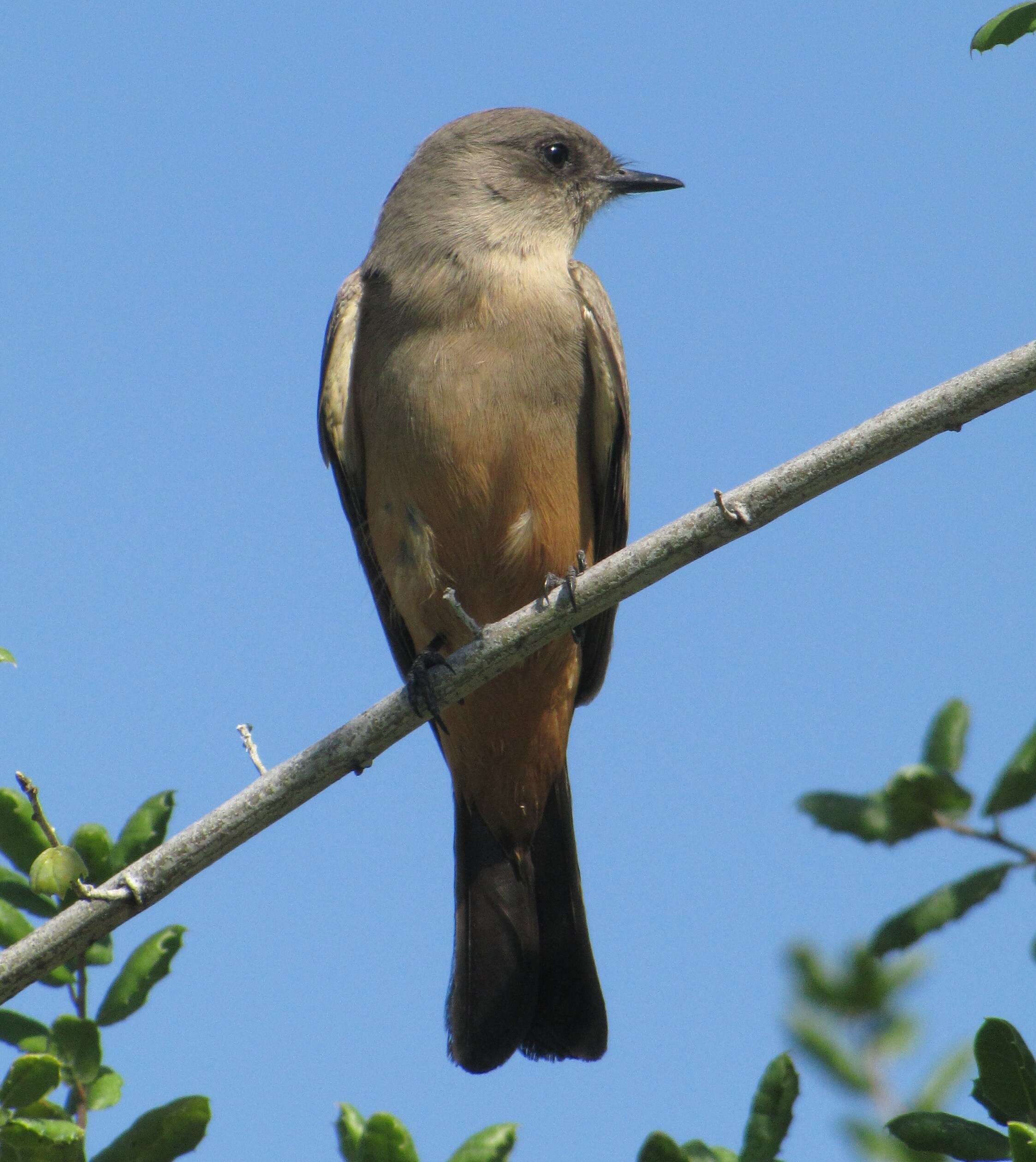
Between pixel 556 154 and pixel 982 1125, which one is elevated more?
pixel 556 154

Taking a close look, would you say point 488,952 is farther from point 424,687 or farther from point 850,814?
point 850,814

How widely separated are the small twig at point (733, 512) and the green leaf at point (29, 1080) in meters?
2.34

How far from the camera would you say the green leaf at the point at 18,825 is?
3566mm

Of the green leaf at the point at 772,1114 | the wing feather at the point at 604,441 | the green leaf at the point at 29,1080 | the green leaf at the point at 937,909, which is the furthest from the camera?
the wing feather at the point at 604,441

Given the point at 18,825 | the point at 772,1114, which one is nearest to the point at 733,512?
the point at 772,1114

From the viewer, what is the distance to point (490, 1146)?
2910 millimetres

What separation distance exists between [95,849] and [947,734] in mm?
2216

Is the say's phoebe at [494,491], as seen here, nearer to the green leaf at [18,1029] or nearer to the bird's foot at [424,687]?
the bird's foot at [424,687]

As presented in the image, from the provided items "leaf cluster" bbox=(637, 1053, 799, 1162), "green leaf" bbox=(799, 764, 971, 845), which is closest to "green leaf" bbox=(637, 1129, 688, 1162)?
"leaf cluster" bbox=(637, 1053, 799, 1162)

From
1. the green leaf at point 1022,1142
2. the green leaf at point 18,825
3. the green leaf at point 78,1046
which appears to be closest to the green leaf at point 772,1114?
the green leaf at point 1022,1142

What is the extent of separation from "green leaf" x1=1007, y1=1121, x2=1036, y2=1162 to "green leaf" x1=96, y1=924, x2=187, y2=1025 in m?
2.00

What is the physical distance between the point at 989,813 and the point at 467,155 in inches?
188

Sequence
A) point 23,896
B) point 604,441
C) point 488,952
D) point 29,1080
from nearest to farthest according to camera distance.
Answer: point 29,1080
point 23,896
point 604,441
point 488,952

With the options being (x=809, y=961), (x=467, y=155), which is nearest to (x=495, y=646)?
(x=809, y=961)
